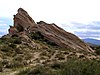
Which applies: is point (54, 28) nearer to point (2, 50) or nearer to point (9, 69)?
point (2, 50)

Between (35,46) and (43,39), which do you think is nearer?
(35,46)

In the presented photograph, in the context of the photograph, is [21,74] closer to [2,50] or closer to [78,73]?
[78,73]

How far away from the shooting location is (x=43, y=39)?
2537 inches

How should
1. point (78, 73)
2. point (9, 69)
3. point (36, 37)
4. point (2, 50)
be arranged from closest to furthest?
point (78, 73), point (9, 69), point (2, 50), point (36, 37)

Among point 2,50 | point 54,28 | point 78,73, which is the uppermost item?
point 54,28

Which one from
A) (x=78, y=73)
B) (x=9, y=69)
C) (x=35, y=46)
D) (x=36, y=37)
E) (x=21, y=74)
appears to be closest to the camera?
(x=78, y=73)

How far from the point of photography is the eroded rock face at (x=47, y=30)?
216 ft

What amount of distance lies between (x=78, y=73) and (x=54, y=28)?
51.4 meters

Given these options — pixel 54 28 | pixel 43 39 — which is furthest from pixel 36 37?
pixel 54 28

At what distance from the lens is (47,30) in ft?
223

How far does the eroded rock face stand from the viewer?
65875 millimetres

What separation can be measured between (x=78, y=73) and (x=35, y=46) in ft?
123

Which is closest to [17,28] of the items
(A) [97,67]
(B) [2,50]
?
(B) [2,50]

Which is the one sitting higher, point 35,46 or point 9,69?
point 35,46
